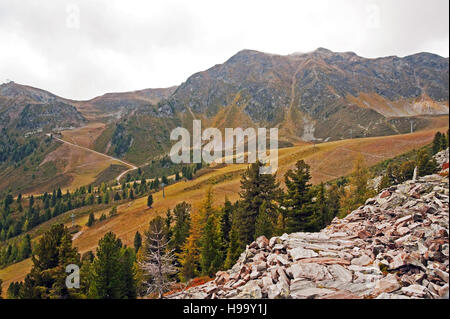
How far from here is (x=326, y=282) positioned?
12625 millimetres

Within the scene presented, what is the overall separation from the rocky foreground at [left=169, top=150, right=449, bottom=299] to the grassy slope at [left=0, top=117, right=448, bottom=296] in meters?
77.4

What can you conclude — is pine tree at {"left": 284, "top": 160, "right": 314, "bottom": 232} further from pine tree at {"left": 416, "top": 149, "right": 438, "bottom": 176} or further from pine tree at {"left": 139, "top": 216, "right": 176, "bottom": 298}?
pine tree at {"left": 416, "top": 149, "right": 438, "bottom": 176}

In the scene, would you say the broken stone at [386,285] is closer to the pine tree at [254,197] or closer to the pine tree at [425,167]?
the pine tree at [254,197]

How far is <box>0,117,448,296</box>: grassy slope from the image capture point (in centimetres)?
9719

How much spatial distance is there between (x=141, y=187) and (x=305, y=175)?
14071 cm

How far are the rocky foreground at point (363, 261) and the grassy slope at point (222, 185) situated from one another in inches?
3047

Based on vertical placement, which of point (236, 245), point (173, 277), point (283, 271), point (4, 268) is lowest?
point (4, 268)

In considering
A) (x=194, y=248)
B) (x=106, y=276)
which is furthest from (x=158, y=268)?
(x=194, y=248)

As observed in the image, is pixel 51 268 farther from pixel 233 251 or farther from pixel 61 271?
pixel 233 251

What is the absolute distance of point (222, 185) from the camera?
120 m

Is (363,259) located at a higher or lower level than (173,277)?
higher

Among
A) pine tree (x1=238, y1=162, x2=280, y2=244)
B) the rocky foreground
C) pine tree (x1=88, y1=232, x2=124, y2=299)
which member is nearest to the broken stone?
the rocky foreground

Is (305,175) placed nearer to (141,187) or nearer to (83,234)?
(83,234)
